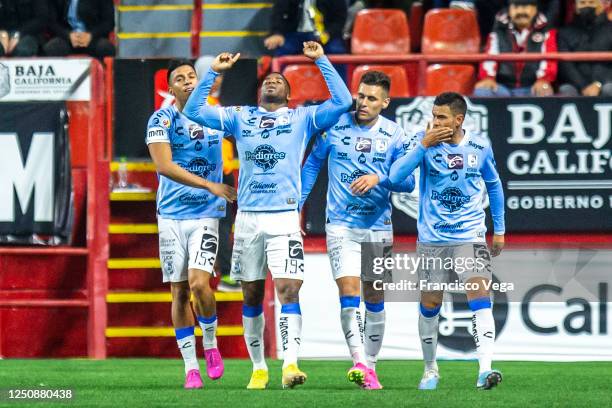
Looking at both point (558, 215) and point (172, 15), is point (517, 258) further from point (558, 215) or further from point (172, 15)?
point (172, 15)

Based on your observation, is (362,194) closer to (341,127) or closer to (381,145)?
(381,145)

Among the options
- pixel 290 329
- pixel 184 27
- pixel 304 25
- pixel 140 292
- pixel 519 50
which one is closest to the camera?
pixel 290 329

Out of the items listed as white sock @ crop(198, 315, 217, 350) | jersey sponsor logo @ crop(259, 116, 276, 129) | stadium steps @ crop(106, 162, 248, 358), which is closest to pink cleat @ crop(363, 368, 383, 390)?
white sock @ crop(198, 315, 217, 350)

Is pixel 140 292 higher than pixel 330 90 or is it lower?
lower

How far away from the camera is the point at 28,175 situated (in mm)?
14047

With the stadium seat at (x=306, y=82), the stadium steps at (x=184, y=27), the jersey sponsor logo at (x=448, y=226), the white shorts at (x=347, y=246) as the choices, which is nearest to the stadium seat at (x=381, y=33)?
the stadium seat at (x=306, y=82)

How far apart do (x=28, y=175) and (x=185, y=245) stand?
4.04 m

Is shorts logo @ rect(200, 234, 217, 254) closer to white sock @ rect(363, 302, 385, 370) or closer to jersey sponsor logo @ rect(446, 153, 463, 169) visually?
white sock @ rect(363, 302, 385, 370)

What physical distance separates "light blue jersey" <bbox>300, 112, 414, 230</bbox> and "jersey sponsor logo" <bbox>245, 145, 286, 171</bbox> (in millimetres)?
519

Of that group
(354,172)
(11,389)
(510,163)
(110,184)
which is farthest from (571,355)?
(11,389)

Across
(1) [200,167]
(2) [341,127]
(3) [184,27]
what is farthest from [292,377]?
(3) [184,27]

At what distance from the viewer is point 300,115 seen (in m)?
10.1

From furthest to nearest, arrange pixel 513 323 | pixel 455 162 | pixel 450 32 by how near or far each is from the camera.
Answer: pixel 450 32, pixel 513 323, pixel 455 162

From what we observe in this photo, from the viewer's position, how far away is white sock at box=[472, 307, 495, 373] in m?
9.66
